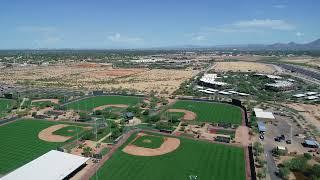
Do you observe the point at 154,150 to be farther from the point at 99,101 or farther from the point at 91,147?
the point at 99,101

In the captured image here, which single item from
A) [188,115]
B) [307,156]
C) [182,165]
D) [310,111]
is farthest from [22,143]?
[310,111]

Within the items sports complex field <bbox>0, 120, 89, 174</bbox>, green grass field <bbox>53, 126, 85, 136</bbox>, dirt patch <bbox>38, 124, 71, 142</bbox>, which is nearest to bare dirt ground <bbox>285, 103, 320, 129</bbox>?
green grass field <bbox>53, 126, 85, 136</bbox>

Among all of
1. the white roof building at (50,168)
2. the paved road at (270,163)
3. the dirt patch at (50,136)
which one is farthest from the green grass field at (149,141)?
the paved road at (270,163)

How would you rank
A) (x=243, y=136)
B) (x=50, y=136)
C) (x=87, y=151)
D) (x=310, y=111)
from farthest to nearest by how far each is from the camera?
(x=310, y=111)
(x=50, y=136)
(x=243, y=136)
(x=87, y=151)

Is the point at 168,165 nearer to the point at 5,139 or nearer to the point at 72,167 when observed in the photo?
the point at 72,167

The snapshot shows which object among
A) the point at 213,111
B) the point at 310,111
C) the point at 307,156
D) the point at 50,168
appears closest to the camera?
the point at 50,168

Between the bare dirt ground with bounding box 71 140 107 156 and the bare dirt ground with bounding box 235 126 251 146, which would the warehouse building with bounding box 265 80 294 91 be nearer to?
the bare dirt ground with bounding box 235 126 251 146
